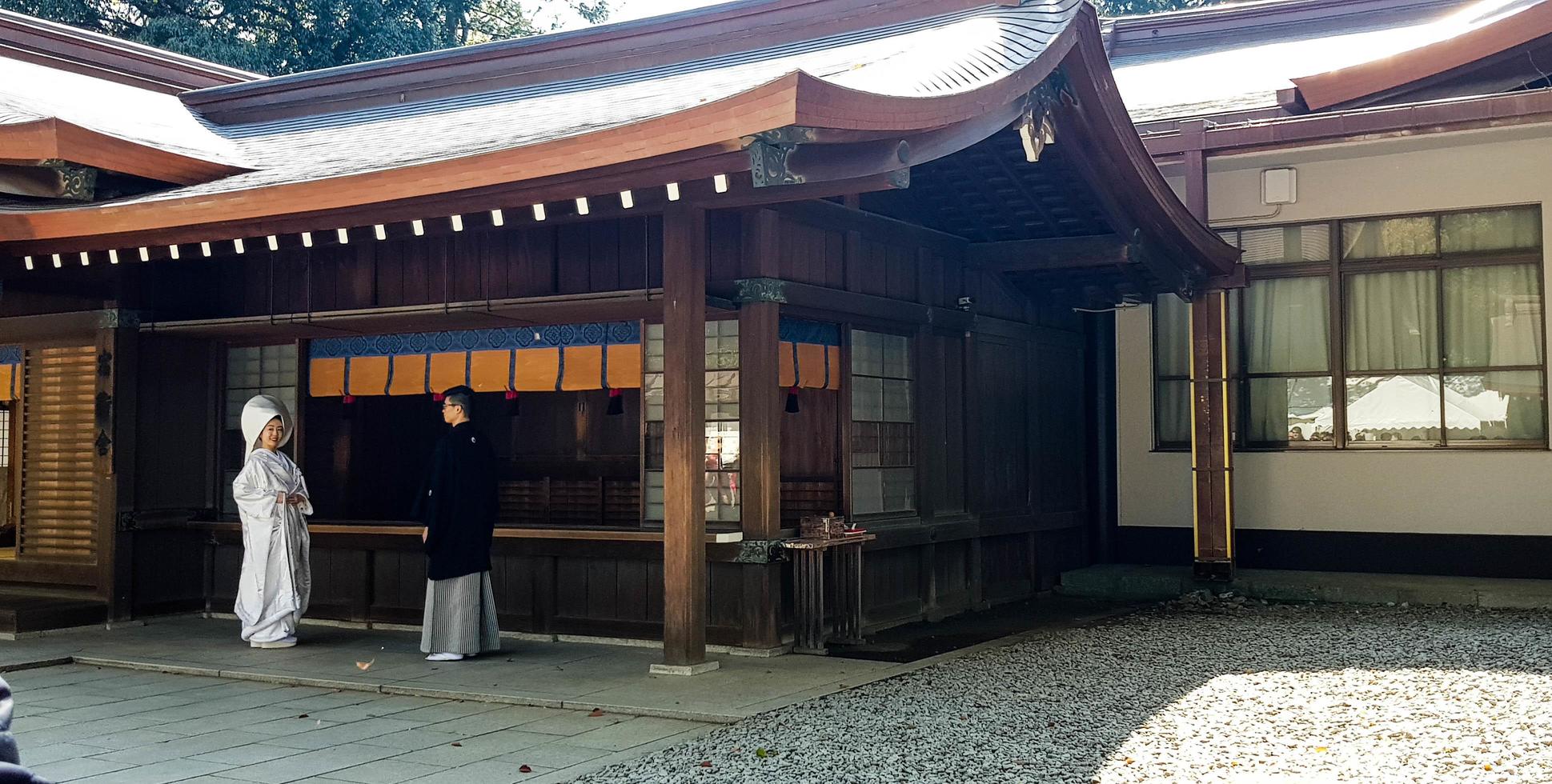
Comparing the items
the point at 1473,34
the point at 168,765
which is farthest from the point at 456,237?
the point at 1473,34

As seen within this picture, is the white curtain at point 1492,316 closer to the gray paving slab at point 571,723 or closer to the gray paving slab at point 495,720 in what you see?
the gray paving slab at point 571,723

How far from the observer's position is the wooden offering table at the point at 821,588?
26.4ft

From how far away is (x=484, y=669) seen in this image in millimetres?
7629

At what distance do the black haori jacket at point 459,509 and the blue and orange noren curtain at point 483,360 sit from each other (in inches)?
32.6

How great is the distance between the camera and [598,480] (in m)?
11.2

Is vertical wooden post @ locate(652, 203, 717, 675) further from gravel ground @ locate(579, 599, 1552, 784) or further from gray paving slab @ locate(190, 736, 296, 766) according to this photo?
gray paving slab @ locate(190, 736, 296, 766)

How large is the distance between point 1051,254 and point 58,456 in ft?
24.9

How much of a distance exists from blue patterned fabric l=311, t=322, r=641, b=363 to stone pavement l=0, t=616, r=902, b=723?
1.94 meters

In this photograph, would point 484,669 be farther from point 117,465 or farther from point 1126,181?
point 1126,181

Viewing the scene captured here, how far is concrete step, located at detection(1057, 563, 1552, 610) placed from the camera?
31.9 ft

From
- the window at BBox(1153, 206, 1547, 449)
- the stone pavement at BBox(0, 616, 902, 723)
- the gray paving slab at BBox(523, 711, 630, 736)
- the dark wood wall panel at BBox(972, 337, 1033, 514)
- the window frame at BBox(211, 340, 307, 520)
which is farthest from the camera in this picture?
the window at BBox(1153, 206, 1547, 449)

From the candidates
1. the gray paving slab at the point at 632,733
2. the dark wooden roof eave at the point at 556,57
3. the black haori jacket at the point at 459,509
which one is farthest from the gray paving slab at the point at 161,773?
the dark wooden roof eave at the point at 556,57

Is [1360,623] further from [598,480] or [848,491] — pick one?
[598,480]

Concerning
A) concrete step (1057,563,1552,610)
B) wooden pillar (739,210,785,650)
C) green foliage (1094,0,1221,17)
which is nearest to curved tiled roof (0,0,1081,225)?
wooden pillar (739,210,785,650)
